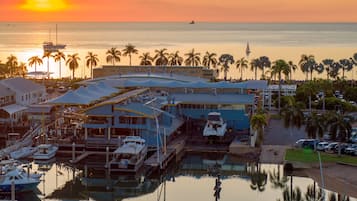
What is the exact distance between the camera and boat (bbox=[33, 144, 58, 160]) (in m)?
47.0

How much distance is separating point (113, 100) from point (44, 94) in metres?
18.8

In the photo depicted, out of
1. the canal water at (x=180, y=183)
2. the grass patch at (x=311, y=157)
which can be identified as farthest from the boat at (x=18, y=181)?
the grass patch at (x=311, y=157)

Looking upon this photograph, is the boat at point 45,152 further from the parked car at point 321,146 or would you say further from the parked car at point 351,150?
the parked car at point 351,150

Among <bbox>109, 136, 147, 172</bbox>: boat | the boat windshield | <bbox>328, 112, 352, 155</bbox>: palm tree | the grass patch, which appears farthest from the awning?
<bbox>328, 112, 352, 155</bbox>: palm tree

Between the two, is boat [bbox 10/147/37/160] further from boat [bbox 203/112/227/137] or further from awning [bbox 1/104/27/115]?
boat [bbox 203/112/227/137]

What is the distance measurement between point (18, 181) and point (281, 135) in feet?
79.8

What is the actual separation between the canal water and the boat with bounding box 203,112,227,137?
12.9 feet

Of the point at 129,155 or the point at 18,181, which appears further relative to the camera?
the point at 129,155

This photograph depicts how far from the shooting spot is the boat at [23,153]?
46.6 m

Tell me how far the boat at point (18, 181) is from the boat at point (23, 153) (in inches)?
312

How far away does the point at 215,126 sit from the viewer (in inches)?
2073

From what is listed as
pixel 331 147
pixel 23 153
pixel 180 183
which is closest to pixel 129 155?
pixel 180 183

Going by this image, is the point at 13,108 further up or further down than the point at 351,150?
further up

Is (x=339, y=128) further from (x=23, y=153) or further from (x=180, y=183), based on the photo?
(x=23, y=153)
